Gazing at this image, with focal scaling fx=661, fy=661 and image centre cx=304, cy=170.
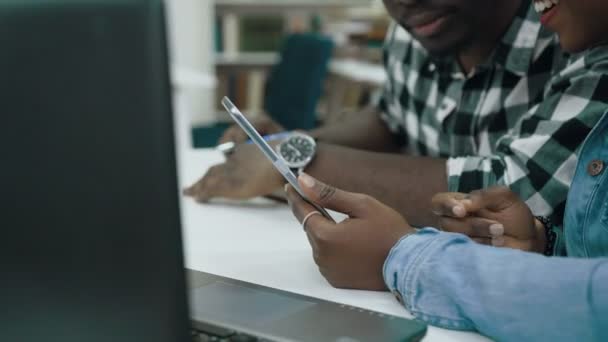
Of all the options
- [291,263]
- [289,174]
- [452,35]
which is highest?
[452,35]

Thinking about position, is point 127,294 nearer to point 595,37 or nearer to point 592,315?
point 592,315

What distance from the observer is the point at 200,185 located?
1152 millimetres

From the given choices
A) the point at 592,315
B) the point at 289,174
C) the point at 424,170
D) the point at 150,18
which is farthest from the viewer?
the point at 424,170

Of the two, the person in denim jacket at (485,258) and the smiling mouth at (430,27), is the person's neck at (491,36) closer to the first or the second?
the smiling mouth at (430,27)

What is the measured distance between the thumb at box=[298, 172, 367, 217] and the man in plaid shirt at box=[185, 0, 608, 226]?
0.86 feet

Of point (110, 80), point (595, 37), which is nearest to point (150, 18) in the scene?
point (110, 80)

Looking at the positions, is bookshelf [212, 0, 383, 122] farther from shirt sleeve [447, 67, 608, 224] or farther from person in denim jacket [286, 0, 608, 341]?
person in denim jacket [286, 0, 608, 341]

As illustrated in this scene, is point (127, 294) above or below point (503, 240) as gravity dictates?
above

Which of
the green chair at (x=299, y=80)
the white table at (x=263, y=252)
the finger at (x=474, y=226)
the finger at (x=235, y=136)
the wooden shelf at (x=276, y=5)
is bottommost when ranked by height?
the green chair at (x=299, y=80)

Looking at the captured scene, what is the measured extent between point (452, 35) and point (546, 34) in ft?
0.53

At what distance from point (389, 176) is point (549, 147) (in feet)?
0.86

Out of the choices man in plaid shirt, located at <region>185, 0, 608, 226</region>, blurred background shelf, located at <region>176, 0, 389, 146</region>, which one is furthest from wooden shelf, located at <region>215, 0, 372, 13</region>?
man in plaid shirt, located at <region>185, 0, 608, 226</region>

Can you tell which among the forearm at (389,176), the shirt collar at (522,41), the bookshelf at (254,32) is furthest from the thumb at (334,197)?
the bookshelf at (254,32)

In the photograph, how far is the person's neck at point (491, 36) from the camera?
1.15m
